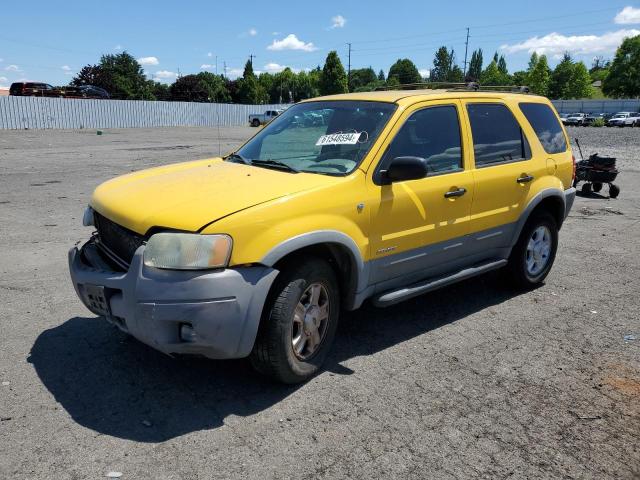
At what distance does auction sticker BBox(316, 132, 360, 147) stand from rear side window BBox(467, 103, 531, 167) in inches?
49.1

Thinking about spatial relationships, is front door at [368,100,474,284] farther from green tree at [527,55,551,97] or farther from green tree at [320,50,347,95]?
green tree at [527,55,551,97]

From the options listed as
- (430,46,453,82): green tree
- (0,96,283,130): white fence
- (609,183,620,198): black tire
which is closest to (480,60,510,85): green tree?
(430,46,453,82): green tree

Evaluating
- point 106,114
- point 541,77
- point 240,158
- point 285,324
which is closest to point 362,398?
point 285,324

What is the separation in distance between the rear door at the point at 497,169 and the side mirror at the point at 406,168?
1.08 meters

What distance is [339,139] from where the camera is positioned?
13.8 ft

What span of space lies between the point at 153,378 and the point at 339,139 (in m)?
2.23

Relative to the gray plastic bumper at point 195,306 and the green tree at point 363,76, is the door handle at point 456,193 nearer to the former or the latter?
the gray plastic bumper at point 195,306

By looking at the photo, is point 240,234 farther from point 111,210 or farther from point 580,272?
point 580,272

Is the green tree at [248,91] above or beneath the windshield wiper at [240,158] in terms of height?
above

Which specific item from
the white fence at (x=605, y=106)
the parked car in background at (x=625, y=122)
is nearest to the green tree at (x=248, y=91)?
the white fence at (x=605, y=106)

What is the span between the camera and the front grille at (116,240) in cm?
343

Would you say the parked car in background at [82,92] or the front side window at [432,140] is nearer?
the front side window at [432,140]

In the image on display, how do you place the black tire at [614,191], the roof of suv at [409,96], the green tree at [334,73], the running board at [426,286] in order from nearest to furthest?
the running board at [426,286]
the roof of suv at [409,96]
the black tire at [614,191]
the green tree at [334,73]

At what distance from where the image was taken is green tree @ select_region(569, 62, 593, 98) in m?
101
